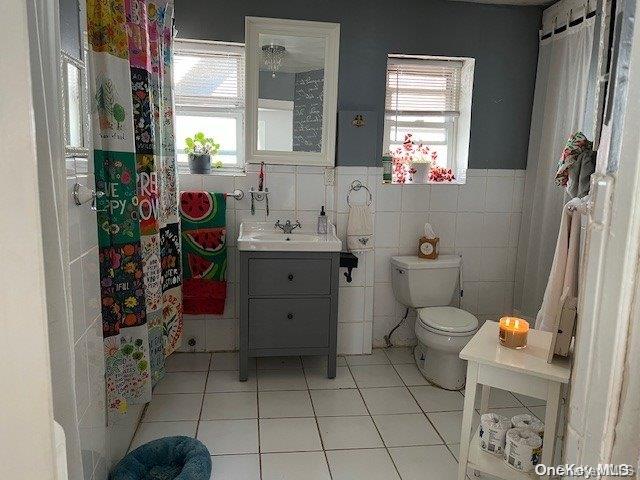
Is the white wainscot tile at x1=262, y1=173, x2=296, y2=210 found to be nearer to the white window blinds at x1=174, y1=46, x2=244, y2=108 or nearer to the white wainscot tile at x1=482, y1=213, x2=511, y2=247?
the white window blinds at x1=174, y1=46, x2=244, y2=108

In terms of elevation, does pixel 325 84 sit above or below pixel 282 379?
above

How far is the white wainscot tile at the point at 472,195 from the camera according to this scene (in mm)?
3072

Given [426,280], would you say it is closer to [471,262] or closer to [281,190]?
[471,262]

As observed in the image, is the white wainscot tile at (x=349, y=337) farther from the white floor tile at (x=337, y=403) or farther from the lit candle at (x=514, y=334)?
the lit candle at (x=514, y=334)

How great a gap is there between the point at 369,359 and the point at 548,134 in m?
1.85

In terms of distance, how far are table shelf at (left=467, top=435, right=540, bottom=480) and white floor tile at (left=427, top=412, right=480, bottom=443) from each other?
0.44m

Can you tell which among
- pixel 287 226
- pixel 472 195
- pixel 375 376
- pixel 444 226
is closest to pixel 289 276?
pixel 287 226

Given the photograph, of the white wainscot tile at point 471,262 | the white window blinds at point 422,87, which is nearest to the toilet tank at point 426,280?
the white wainscot tile at point 471,262

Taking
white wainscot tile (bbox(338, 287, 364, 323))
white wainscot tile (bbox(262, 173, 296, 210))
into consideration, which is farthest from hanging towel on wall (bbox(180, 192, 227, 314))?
white wainscot tile (bbox(338, 287, 364, 323))

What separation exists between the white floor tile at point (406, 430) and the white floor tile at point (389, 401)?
0.19 feet

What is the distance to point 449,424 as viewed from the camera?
2256mm

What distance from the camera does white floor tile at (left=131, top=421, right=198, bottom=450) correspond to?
6.84 feet

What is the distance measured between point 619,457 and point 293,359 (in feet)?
8.02

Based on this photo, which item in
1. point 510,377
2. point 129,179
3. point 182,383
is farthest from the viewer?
point 182,383
